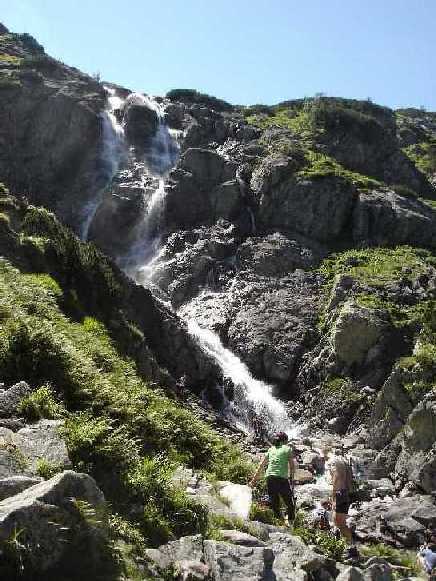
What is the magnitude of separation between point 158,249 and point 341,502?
4016cm

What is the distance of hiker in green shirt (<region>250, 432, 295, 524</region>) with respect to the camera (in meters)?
12.5

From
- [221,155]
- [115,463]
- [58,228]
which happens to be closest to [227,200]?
[221,155]

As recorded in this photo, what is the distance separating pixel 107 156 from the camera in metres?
62.7

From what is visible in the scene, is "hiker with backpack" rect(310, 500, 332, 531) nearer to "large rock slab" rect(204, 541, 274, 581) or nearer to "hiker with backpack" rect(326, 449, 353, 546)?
"hiker with backpack" rect(326, 449, 353, 546)

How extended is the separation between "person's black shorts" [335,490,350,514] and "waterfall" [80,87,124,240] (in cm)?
4397

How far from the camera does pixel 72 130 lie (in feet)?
204

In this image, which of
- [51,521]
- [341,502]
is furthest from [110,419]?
[341,502]

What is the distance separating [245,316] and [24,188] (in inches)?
1153

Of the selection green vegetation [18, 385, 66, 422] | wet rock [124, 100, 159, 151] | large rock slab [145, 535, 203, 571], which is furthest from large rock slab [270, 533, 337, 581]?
wet rock [124, 100, 159, 151]

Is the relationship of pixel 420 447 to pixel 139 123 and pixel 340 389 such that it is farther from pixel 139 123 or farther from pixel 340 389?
pixel 139 123

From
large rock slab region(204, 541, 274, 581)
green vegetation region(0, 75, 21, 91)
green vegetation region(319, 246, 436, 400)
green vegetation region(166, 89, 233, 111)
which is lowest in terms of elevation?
large rock slab region(204, 541, 274, 581)

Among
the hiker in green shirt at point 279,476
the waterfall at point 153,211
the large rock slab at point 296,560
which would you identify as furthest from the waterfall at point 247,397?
the large rock slab at point 296,560

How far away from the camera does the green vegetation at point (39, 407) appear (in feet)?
33.1

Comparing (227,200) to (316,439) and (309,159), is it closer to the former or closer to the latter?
(309,159)
